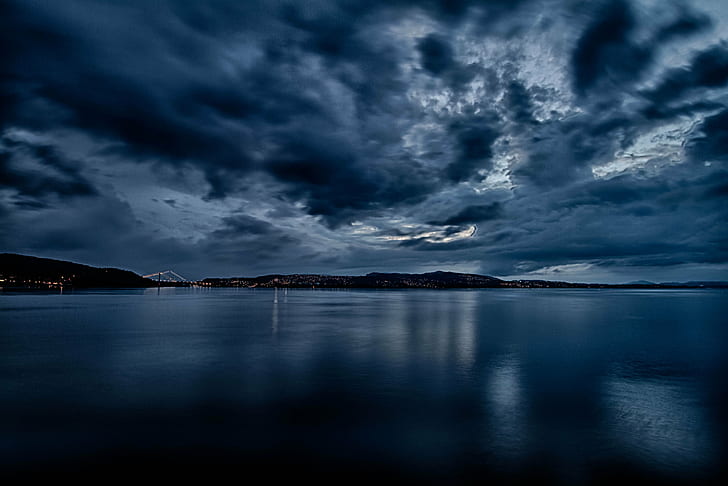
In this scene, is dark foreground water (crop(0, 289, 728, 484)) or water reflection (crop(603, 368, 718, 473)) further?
water reflection (crop(603, 368, 718, 473))

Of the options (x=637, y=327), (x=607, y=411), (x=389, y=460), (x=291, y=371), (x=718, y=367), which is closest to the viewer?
(x=389, y=460)

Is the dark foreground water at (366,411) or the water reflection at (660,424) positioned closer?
the dark foreground water at (366,411)

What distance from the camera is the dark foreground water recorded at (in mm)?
8625

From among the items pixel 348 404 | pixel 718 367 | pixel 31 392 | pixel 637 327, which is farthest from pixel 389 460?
pixel 637 327

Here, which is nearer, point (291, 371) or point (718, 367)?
point (291, 371)

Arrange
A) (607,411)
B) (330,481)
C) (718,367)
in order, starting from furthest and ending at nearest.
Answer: (718,367)
(607,411)
(330,481)

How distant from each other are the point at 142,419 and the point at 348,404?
220 inches

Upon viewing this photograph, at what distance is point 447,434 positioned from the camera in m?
10.3

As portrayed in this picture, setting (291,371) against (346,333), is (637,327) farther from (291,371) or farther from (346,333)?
(291,371)

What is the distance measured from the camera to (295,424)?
10922 mm

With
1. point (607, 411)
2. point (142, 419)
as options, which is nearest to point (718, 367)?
point (607, 411)

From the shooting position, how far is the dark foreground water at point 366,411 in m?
8.62

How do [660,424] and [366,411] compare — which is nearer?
[660,424]

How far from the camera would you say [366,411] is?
39.7ft
